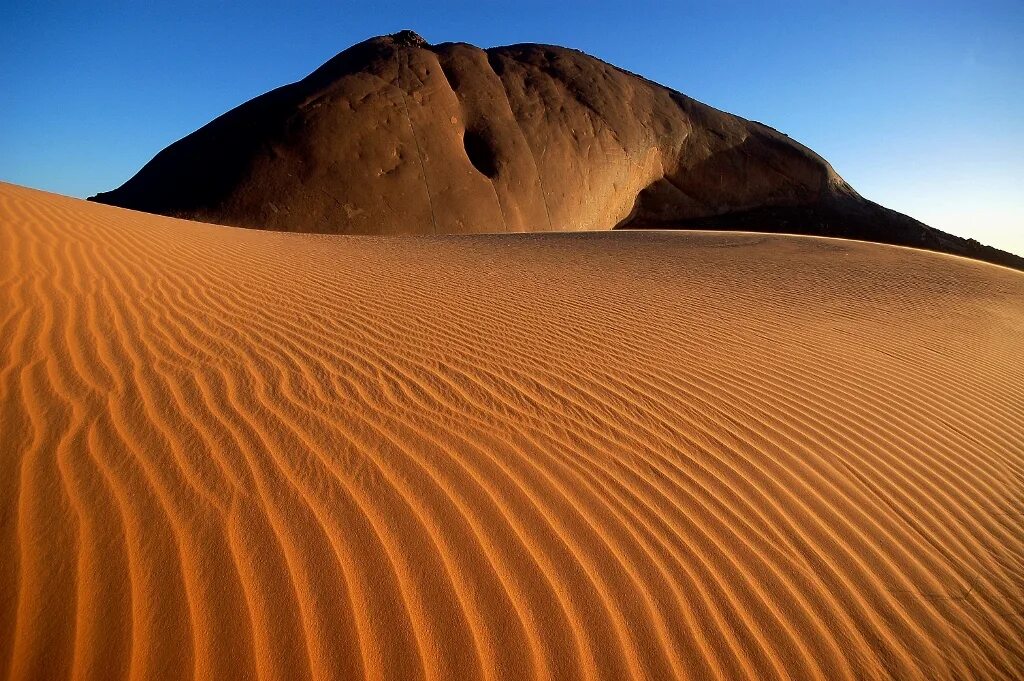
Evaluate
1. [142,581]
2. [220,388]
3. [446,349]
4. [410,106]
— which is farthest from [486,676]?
[410,106]

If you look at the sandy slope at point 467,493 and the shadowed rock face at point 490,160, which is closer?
the sandy slope at point 467,493

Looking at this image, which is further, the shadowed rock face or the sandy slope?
the shadowed rock face

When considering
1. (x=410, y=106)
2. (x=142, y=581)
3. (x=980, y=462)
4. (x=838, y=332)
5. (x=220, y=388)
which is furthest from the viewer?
(x=410, y=106)

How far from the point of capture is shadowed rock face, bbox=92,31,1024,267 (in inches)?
753

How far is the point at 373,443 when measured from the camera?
2666 mm

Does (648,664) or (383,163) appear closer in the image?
(648,664)

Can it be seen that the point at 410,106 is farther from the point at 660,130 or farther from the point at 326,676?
the point at 326,676

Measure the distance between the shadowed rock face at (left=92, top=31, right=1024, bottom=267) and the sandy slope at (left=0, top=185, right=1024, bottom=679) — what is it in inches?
585

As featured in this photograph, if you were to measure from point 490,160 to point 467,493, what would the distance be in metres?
21.1

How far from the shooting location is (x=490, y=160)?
2206 cm

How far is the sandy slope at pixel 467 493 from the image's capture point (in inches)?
68.2

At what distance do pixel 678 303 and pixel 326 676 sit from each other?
565 centimetres

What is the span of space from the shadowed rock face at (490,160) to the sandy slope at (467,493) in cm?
1485

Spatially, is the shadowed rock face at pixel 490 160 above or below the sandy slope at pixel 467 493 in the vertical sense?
above
